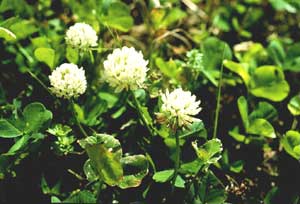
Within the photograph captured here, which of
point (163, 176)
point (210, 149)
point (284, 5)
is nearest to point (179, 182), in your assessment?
point (163, 176)

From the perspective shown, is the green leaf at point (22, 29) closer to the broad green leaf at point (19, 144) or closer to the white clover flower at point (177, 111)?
the broad green leaf at point (19, 144)

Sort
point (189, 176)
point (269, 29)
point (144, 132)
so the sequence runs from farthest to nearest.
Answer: point (269, 29), point (144, 132), point (189, 176)

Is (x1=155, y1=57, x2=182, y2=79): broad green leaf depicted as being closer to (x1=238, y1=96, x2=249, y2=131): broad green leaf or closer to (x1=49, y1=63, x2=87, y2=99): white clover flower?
(x1=238, y1=96, x2=249, y2=131): broad green leaf

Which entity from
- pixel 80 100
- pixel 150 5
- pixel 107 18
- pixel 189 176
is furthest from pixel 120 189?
pixel 150 5

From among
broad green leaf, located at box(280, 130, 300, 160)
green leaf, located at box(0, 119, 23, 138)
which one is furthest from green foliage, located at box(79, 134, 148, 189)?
broad green leaf, located at box(280, 130, 300, 160)

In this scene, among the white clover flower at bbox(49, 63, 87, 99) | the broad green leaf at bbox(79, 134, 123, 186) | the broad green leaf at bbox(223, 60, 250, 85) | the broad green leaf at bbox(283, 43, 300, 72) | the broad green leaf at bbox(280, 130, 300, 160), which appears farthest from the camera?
the broad green leaf at bbox(283, 43, 300, 72)

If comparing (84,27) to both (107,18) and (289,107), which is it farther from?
(289,107)

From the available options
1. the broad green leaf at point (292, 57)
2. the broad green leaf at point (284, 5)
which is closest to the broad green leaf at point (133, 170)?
the broad green leaf at point (292, 57)
